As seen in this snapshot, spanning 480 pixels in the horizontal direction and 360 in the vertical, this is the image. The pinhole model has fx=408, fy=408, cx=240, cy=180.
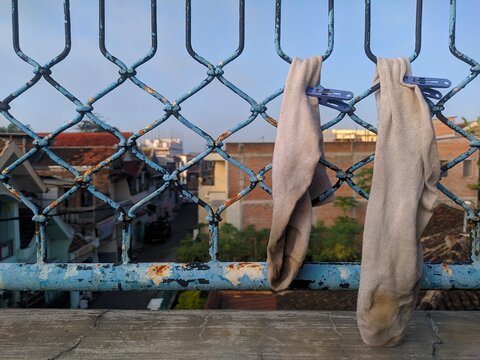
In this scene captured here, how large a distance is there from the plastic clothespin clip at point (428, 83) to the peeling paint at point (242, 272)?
723 millimetres

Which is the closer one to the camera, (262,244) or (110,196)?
(262,244)

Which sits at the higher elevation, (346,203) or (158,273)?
(158,273)

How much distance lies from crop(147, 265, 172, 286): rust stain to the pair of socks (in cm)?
38

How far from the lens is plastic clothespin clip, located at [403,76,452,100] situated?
1178 mm

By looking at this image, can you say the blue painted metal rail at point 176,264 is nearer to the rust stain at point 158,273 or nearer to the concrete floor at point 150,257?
the rust stain at point 158,273

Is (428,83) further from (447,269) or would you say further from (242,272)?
(242,272)

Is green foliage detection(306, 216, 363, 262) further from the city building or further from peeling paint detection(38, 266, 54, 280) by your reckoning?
peeling paint detection(38, 266, 54, 280)

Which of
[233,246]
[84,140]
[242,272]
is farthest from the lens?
[84,140]

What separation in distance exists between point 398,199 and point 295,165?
295mm

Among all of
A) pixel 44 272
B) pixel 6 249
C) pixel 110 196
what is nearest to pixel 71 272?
pixel 44 272

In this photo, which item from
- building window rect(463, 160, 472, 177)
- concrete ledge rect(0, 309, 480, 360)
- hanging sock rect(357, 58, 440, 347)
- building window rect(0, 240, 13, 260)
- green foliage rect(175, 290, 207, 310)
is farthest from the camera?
building window rect(463, 160, 472, 177)

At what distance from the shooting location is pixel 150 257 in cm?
1970

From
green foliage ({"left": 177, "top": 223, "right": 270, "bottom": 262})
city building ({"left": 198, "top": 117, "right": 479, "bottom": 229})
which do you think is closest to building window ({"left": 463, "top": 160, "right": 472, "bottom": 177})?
city building ({"left": 198, "top": 117, "right": 479, "bottom": 229})

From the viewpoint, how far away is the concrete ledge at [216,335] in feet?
4.07
